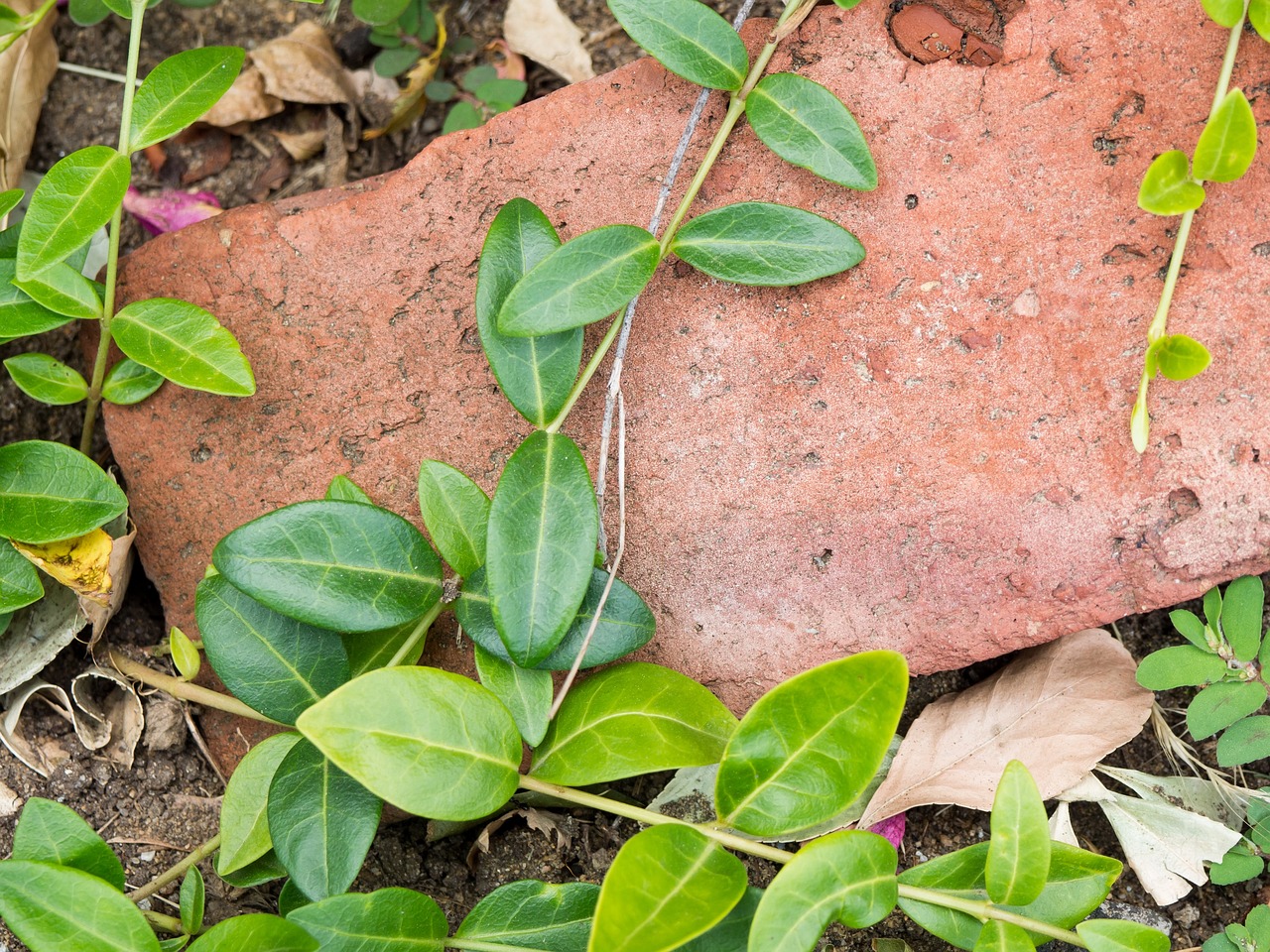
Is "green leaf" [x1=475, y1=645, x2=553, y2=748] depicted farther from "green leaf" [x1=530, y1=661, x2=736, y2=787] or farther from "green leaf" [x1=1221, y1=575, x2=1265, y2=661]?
"green leaf" [x1=1221, y1=575, x2=1265, y2=661]

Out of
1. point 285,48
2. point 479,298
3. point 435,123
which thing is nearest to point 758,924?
point 479,298

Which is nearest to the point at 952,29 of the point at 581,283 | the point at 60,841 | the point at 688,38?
the point at 688,38

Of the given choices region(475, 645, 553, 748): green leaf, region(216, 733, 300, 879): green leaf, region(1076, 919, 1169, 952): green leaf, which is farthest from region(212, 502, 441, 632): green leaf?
region(1076, 919, 1169, 952): green leaf

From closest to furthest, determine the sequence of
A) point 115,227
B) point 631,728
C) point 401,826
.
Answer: point 631,728, point 115,227, point 401,826

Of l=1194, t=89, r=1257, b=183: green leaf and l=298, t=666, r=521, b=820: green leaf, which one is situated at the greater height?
l=1194, t=89, r=1257, b=183: green leaf

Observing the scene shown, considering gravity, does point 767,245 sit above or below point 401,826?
above

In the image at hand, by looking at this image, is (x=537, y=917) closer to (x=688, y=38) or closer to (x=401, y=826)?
(x=401, y=826)
